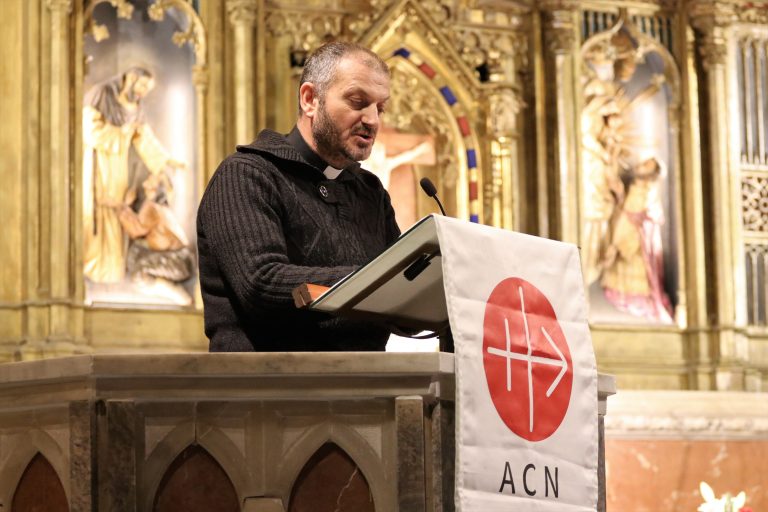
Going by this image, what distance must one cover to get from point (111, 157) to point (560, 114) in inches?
111

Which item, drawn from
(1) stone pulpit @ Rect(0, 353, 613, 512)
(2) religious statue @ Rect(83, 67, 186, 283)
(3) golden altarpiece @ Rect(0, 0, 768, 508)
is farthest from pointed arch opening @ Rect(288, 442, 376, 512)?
(2) religious statue @ Rect(83, 67, 186, 283)

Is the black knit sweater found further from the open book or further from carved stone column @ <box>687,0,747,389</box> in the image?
carved stone column @ <box>687,0,747,389</box>

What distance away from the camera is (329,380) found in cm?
262

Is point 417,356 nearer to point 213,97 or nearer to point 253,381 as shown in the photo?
point 253,381

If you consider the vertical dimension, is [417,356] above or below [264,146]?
below

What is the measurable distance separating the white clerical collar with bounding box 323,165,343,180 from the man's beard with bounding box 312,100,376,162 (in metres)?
0.07

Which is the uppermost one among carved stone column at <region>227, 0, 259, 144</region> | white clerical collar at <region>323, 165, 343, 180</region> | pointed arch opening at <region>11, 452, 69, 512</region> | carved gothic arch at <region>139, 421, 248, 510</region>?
carved stone column at <region>227, 0, 259, 144</region>

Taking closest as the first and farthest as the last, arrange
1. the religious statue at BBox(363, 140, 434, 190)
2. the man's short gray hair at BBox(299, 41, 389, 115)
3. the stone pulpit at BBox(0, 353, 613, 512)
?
the stone pulpit at BBox(0, 353, 613, 512), the man's short gray hair at BBox(299, 41, 389, 115), the religious statue at BBox(363, 140, 434, 190)

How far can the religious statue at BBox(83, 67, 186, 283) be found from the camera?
792 cm

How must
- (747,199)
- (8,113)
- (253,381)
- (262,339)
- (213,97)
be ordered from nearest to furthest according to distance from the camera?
1. (253,381)
2. (262,339)
3. (8,113)
4. (213,97)
5. (747,199)

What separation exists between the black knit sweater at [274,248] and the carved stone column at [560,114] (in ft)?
18.8

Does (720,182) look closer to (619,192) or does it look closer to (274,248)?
(619,192)

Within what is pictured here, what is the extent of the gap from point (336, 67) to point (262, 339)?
636 mm

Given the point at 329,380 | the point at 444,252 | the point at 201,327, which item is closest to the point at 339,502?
the point at 329,380
